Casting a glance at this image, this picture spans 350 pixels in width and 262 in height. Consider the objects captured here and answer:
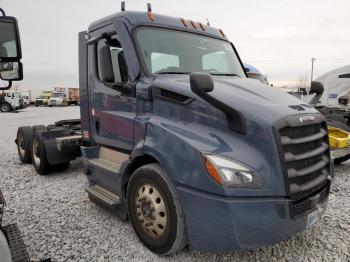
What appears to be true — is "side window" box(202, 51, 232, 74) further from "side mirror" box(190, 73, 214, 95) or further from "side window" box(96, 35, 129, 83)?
"side mirror" box(190, 73, 214, 95)

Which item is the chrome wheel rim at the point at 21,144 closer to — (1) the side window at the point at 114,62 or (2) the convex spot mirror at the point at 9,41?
(1) the side window at the point at 114,62

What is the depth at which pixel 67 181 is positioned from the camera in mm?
6242

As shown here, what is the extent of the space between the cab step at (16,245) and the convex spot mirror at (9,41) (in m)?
1.56

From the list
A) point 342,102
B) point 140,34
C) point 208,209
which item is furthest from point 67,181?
point 342,102

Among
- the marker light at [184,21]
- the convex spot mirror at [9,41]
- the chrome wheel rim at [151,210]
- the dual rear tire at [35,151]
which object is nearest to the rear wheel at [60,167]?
the dual rear tire at [35,151]

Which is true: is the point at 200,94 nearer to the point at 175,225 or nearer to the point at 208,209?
the point at 208,209

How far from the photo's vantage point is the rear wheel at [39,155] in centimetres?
645

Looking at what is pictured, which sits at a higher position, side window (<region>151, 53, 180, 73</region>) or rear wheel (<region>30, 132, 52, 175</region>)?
side window (<region>151, 53, 180, 73</region>)

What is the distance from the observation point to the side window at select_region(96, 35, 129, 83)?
3.83 metres

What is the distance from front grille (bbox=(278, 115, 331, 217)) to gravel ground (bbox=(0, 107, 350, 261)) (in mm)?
770

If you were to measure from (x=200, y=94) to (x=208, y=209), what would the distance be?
1027 mm

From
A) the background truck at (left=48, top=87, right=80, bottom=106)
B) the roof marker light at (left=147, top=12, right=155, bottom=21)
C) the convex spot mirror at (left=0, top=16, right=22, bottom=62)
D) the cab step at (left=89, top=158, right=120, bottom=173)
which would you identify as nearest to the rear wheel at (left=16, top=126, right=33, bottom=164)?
the cab step at (left=89, top=158, right=120, bottom=173)

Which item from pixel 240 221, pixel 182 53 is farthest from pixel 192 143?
pixel 182 53

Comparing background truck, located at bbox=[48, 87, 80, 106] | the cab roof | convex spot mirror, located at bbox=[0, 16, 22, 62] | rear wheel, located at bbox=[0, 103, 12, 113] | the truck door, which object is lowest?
background truck, located at bbox=[48, 87, 80, 106]
